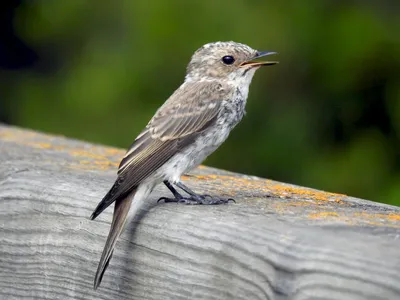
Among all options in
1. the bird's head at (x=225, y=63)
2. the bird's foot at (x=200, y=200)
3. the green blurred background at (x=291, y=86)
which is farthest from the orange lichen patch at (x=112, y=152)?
the green blurred background at (x=291, y=86)

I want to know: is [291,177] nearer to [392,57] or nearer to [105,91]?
[392,57]

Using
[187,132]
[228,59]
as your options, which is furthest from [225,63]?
[187,132]

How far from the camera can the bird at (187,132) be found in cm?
361

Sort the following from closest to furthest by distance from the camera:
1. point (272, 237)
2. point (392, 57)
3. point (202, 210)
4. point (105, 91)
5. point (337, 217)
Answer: point (272, 237)
point (337, 217)
point (202, 210)
point (392, 57)
point (105, 91)

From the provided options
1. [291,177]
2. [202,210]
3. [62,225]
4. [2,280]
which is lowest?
[291,177]

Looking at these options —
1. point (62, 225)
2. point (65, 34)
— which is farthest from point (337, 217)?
point (65, 34)

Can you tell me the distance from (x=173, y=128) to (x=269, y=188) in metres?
0.71

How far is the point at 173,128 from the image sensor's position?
14.9 feet

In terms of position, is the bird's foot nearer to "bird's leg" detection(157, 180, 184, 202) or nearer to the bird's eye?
"bird's leg" detection(157, 180, 184, 202)

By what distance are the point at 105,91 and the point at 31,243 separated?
4434mm

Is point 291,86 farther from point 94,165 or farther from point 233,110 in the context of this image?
point 94,165

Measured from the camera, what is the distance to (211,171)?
4.75 metres

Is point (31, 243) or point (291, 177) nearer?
point (31, 243)

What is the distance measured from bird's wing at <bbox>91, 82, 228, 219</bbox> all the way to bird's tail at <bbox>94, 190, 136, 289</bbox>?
31cm
